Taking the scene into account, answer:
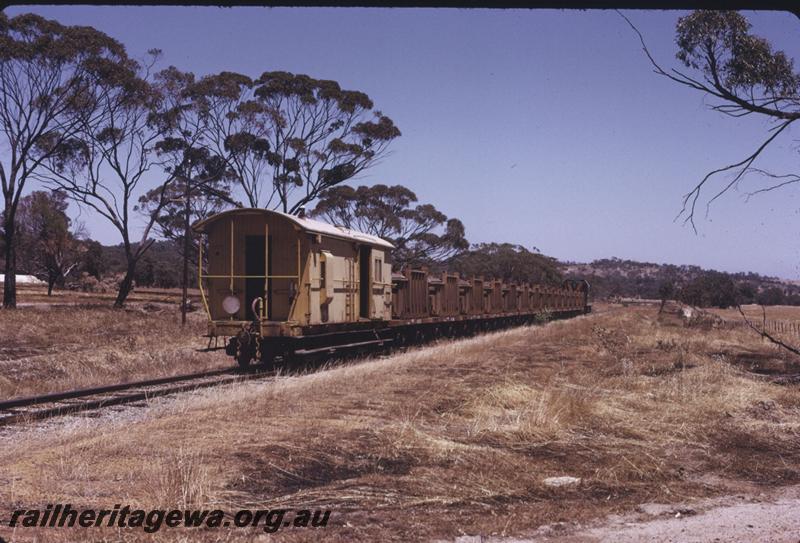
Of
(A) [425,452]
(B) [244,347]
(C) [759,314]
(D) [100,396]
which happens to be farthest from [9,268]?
(C) [759,314]

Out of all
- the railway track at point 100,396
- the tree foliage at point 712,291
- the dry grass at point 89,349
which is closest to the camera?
the railway track at point 100,396

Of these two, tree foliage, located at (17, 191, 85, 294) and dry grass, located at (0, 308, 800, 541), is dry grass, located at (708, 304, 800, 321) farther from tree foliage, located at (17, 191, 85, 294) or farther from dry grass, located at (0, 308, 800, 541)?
tree foliage, located at (17, 191, 85, 294)

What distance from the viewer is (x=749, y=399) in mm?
9648

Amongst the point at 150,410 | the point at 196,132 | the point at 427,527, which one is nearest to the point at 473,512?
the point at 427,527

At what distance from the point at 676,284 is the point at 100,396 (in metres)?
47.2

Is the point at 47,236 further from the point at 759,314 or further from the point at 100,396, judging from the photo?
the point at 759,314

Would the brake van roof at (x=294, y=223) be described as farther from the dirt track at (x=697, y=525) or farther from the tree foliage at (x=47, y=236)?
the tree foliage at (x=47, y=236)

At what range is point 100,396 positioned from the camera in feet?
37.0

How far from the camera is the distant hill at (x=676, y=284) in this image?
6026 centimetres

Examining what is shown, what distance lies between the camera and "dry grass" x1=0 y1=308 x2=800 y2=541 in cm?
499

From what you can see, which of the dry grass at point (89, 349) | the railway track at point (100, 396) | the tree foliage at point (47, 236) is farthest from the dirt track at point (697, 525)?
the tree foliage at point (47, 236)

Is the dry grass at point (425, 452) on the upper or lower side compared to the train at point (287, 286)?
lower

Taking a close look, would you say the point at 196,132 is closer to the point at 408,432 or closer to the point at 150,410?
the point at 150,410

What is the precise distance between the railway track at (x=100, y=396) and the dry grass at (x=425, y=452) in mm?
905
